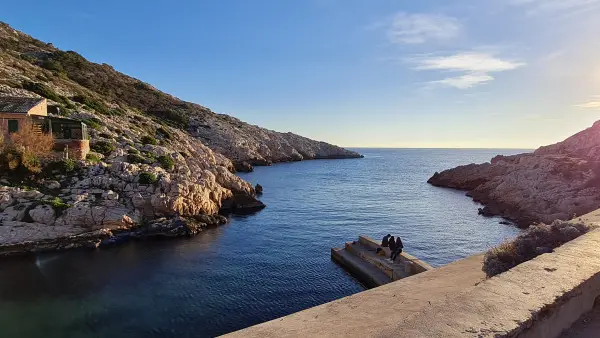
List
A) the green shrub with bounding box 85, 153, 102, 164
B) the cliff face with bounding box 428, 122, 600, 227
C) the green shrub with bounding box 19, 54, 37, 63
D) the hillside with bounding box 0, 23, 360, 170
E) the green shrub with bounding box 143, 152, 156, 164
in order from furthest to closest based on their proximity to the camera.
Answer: the green shrub with bounding box 19, 54, 37, 63, the hillside with bounding box 0, 23, 360, 170, the green shrub with bounding box 143, 152, 156, 164, the cliff face with bounding box 428, 122, 600, 227, the green shrub with bounding box 85, 153, 102, 164

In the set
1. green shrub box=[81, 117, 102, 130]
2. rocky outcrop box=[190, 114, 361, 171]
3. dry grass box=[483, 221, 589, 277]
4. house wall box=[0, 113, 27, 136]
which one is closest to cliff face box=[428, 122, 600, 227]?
dry grass box=[483, 221, 589, 277]

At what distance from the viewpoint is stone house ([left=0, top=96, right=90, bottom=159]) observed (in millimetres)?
38750

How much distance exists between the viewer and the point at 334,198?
59.1 m

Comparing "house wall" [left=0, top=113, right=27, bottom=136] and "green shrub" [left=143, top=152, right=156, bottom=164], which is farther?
"green shrub" [left=143, top=152, right=156, bottom=164]

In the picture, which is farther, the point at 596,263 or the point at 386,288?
the point at 386,288

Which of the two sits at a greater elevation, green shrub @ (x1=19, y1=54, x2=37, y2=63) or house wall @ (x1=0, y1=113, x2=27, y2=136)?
green shrub @ (x1=19, y1=54, x2=37, y2=63)

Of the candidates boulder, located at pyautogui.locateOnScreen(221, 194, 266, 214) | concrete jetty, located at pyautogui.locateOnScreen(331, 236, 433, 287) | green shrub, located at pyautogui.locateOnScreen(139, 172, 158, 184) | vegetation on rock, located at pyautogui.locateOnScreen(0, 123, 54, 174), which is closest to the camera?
concrete jetty, located at pyautogui.locateOnScreen(331, 236, 433, 287)

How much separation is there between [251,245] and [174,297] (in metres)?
11.8

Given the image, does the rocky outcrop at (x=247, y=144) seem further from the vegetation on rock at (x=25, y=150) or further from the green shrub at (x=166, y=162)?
the vegetation on rock at (x=25, y=150)

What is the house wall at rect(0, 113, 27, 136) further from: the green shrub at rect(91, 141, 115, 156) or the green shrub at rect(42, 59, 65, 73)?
the green shrub at rect(42, 59, 65, 73)

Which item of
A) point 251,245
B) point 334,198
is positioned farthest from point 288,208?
point 251,245

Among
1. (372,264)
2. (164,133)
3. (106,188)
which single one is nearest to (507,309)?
(372,264)

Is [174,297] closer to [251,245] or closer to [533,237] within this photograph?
[251,245]

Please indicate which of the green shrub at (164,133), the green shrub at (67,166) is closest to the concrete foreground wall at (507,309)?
the green shrub at (67,166)
